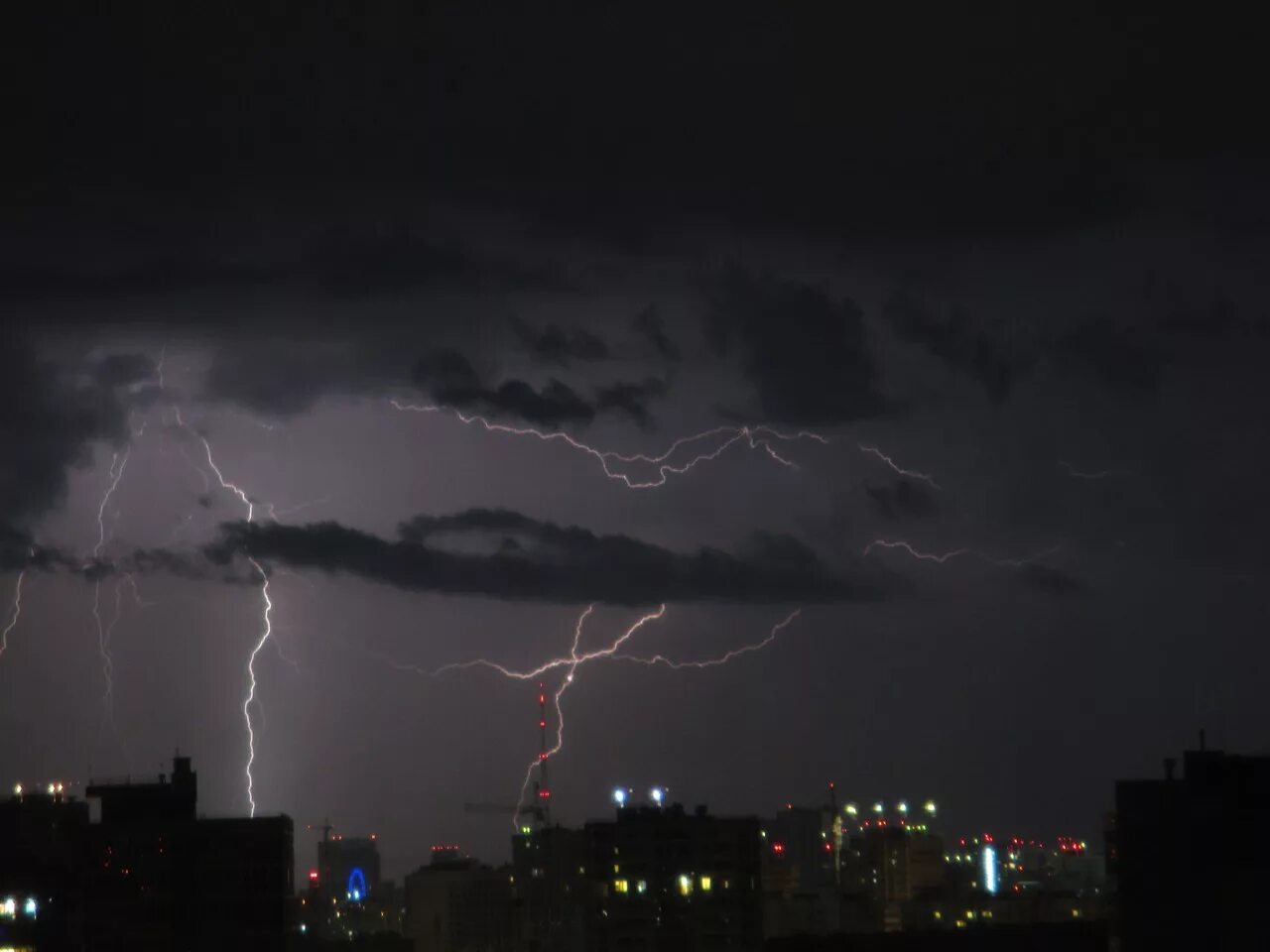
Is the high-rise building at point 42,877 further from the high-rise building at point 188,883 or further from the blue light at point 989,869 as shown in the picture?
the blue light at point 989,869

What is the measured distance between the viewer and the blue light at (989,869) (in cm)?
8931

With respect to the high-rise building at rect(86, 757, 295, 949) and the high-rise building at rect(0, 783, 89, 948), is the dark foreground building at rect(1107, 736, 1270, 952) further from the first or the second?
the high-rise building at rect(0, 783, 89, 948)

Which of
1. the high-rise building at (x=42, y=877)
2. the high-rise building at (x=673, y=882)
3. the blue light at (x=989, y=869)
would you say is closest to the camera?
the high-rise building at (x=42, y=877)

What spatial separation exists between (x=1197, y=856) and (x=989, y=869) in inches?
A: 2631

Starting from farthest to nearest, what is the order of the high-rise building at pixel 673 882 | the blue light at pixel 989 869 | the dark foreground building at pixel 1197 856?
the blue light at pixel 989 869 → the high-rise building at pixel 673 882 → the dark foreground building at pixel 1197 856

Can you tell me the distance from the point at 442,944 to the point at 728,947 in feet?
114

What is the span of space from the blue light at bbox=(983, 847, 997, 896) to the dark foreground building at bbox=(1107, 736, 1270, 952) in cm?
6012

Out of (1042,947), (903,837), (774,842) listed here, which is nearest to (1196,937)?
(1042,947)

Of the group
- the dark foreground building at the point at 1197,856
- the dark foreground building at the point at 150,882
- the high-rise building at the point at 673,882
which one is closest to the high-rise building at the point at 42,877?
the dark foreground building at the point at 150,882

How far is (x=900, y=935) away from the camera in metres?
32.4

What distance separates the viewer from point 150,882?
1832 inches

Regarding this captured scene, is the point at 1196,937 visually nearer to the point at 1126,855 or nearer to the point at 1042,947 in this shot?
the point at 1126,855

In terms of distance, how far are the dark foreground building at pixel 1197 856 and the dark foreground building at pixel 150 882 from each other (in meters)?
25.1

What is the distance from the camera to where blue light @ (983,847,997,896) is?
293 ft
